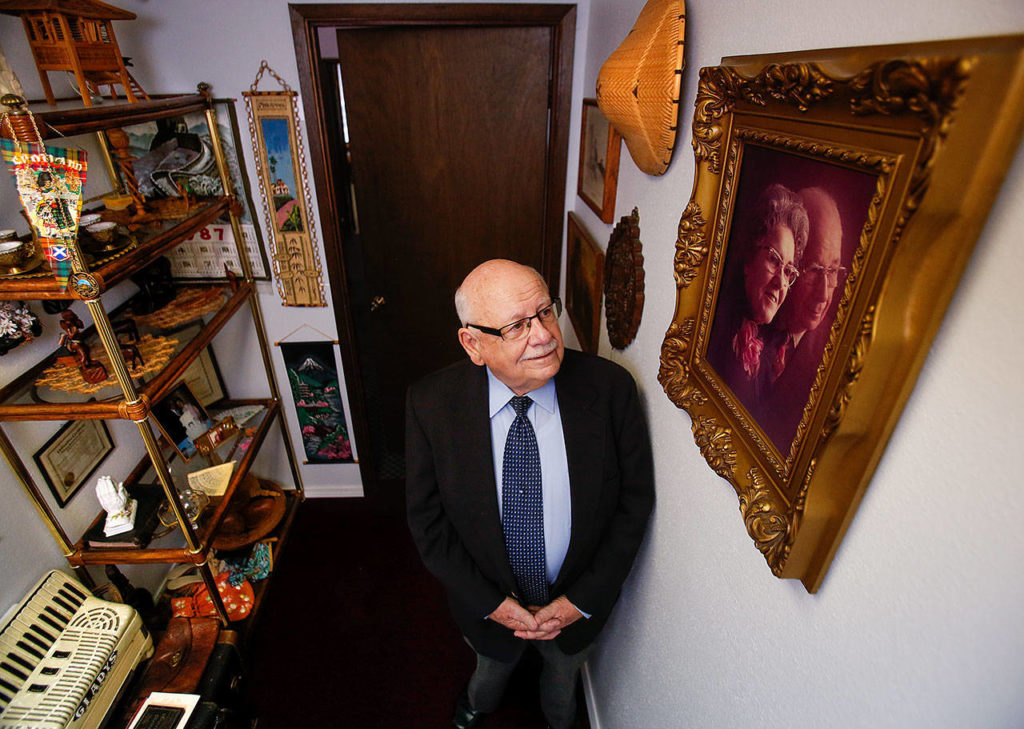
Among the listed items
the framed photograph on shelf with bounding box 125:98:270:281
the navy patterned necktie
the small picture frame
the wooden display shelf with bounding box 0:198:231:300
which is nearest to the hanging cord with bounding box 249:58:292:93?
the framed photograph on shelf with bounding box 125:98:270:281

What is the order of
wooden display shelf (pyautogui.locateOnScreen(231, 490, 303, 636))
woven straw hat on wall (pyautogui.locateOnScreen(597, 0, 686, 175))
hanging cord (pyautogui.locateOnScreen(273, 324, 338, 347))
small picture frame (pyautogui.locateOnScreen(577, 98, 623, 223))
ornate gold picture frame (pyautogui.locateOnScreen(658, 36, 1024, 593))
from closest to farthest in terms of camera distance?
1. ornate gold picture frame (pyautogui.locateOnScreen(658, 36, 1024, 593))
2. woven straw hat on wall (pyautogui.locateOnScreen(597, 0, 686, 175))
3. small picture frame (pyautogui.locateOnScreen(577, 98, 623, 223))
4. wooden display shelf (pyautogui.locateOnScreen(231, 490, 303, 636))
5. hanging cord (pyautogui.locateOnScreen(273, 324, 338, 347))

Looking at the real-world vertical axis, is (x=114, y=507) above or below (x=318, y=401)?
above

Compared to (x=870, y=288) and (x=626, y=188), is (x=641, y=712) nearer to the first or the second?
(x=870, y=288)

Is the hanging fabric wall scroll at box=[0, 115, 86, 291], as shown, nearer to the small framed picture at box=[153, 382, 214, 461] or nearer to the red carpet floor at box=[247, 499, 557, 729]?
the small framed picture at box=[153, 382, 214, 461]

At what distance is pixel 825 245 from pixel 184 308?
2.03 meters

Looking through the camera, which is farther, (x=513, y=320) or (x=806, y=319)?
(x=513, y=320)

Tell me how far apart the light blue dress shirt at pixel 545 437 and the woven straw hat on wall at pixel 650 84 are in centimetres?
60

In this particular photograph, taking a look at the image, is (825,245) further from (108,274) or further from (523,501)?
(108,274)

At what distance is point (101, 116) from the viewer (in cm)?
125

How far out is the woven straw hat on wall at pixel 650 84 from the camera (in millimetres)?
960

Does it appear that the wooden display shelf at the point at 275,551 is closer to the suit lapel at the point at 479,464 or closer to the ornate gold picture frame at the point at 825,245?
the suit lapel at the point at 479,464

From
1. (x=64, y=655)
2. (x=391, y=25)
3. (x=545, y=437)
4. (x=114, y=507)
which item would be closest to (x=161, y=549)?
(x=114, y=507)

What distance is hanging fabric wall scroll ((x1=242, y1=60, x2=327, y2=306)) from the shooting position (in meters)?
1.96

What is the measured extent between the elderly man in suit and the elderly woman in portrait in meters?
0.45
